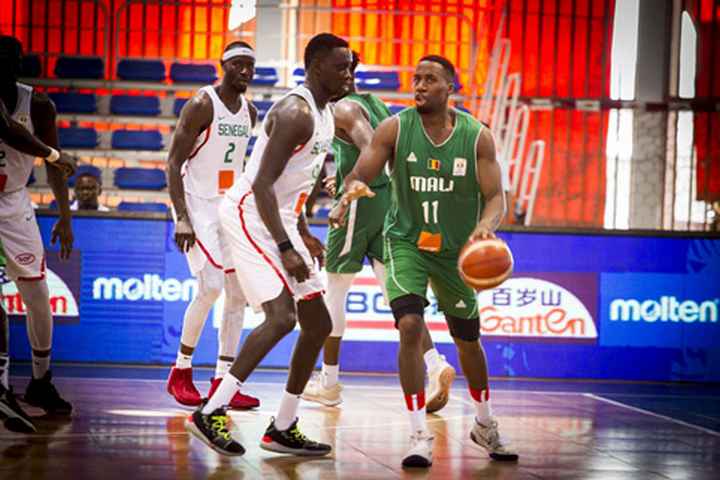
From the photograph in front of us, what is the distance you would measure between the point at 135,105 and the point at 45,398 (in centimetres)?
903

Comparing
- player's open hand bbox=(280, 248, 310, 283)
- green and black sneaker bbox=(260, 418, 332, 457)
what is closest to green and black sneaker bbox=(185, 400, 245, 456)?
green and black sneaker bbox=(260, 418, 332, 457)

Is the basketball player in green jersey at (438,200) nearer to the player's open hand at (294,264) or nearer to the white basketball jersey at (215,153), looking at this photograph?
the player's open hand at (294,264)

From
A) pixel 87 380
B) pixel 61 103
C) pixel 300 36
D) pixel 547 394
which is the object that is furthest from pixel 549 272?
pixel 61 103

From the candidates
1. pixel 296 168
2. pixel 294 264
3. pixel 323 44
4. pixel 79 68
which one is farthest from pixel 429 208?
pixel 79 68

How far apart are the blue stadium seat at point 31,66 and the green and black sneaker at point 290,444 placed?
414 inches

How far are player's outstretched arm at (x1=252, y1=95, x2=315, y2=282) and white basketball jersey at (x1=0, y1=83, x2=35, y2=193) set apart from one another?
1829mm

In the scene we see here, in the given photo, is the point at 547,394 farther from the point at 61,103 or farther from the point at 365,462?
the point at 61,103

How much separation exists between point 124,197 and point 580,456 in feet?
31.6

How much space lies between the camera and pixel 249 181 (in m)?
5.57

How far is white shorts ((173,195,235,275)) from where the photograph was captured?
7.12 m

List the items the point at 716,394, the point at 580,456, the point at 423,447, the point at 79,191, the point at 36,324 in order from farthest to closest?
the point at 79,191, the point at 716,394, the point at 36,324, the point at 580,456, the point at 423,447

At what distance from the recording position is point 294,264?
528 centimetres

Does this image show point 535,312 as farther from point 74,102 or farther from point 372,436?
point 74,102

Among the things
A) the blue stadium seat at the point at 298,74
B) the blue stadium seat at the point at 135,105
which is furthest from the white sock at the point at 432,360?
the blue stadium seat at the point at 135,105
